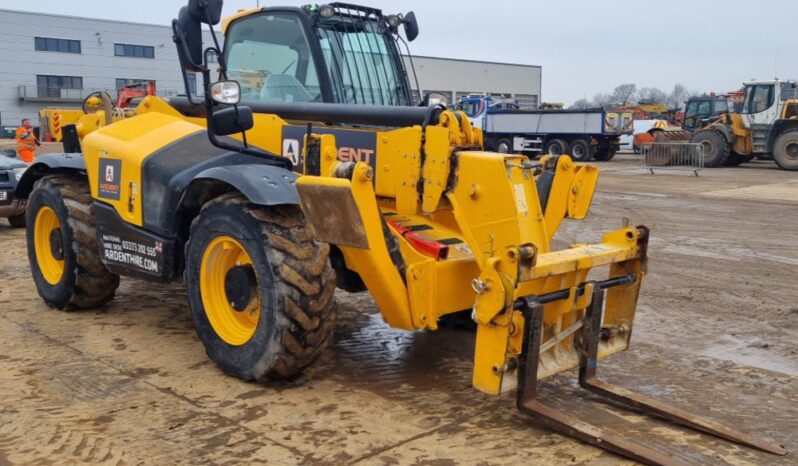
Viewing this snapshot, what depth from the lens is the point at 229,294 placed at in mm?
4906

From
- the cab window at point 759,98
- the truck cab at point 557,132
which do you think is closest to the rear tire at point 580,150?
the truck cab at point 557,132

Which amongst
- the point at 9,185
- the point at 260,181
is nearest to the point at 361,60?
the point at 260,181

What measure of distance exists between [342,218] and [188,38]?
153cm

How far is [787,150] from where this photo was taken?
24297 mm

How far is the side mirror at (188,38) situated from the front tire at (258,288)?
2.76 ft

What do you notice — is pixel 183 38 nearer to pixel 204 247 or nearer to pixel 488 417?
pixel 204 247

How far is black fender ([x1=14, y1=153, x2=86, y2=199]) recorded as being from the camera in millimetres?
6457

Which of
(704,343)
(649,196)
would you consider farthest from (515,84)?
(704,343)

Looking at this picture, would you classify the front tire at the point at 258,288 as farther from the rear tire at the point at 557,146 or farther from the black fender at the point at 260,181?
the rear tire at the point at 557,146

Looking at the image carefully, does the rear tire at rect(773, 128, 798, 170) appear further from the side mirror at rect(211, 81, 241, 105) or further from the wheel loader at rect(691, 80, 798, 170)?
the side mirror at rect(211, 81, 241, 105)

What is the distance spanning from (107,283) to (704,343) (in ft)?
15.2

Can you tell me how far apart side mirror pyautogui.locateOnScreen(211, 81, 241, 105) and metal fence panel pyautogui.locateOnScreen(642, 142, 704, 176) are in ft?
70.1

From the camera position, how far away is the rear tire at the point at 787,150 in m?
24.2

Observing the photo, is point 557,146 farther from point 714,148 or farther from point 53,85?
point 53,85
